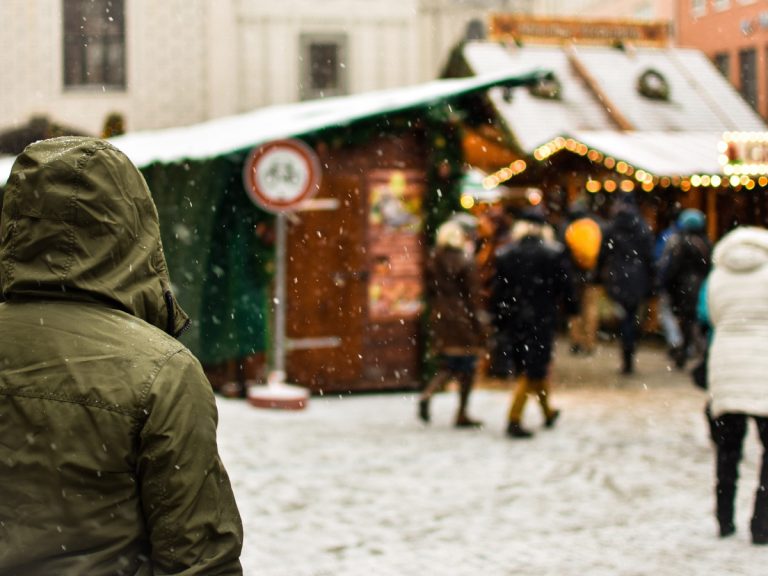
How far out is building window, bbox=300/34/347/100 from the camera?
2328cm

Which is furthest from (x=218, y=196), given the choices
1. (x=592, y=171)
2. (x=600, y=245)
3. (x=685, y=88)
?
(x=685, y=88)

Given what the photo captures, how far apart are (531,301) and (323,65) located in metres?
14.3

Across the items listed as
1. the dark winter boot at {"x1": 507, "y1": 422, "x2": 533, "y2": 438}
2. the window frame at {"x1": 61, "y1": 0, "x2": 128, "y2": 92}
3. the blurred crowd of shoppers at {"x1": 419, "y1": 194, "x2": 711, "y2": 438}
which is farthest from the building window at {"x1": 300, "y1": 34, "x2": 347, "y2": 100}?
the dark winter boot at {"x1": 507, "y1": 422, "x2": 533, "y2": 438}

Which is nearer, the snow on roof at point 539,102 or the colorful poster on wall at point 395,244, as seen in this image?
the colorful poster on wall at point 395,244

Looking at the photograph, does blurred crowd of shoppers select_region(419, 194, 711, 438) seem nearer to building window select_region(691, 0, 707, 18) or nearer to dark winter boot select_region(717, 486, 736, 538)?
dark winter boot select_region(717, 486, 736, 538)

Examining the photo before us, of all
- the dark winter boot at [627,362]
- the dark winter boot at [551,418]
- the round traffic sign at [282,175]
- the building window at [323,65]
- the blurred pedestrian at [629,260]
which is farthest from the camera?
the building window at [323,65]

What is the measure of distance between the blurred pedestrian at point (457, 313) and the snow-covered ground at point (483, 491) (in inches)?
Answer: 19.2

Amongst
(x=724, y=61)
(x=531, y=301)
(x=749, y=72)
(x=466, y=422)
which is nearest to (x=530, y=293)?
(x=531, y=301)

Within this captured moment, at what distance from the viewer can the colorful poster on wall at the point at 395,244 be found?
12.9 metres

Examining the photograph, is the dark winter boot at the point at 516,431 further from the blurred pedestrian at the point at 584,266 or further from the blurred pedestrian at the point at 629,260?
the blurred pedestrian at the point at 629,260

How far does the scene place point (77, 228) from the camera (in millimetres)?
2254

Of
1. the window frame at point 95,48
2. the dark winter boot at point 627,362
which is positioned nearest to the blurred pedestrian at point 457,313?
the dark winter boot at point 627,362

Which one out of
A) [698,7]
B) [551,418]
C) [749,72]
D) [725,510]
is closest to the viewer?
[725,510]

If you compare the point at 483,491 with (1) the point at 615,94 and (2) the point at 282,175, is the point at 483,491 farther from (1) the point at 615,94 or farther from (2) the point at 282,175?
(1) the point at 615,94
